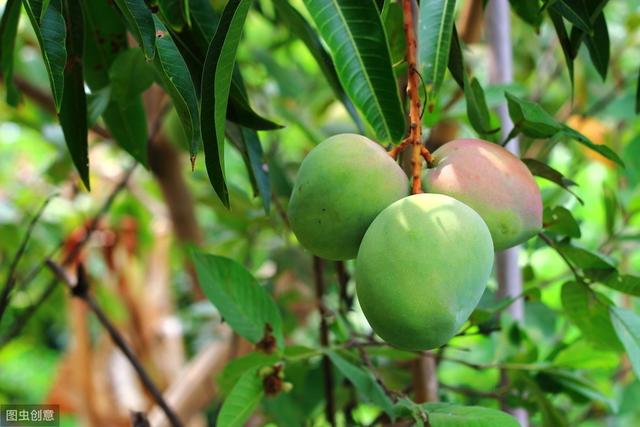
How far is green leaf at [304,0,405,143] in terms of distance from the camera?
0.51 metres

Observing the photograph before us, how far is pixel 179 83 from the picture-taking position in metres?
0.52

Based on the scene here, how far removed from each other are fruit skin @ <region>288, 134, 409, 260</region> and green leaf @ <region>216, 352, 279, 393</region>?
229mm

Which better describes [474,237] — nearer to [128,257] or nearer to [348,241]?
[348,241]

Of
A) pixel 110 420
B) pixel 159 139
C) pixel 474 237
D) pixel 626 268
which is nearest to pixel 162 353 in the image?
pixel 110 420

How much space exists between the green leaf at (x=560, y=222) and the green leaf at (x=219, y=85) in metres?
0.33

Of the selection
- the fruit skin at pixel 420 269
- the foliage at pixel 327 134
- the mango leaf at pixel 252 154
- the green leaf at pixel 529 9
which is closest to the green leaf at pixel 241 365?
the foliage at pixel 327 134

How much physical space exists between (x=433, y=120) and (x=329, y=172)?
12.8 inches

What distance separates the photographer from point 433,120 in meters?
0.85

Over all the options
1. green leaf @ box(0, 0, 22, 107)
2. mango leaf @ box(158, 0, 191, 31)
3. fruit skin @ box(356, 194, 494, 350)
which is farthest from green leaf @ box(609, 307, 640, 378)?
green leaf @ box(0, 0, 22, 107)

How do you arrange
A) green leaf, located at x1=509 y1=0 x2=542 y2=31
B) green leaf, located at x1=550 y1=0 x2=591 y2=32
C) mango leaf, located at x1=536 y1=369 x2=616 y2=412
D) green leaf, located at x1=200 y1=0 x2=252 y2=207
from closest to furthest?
green leaf, located at x1=200 y1=0 x2=252 y2=207
green leaf, located at x1=550 y1=0 x2=591 y2=32
green leaf, located at x1=509 y1=0 x2=542 y2=31
mango leaf, located at x1=536 y1=369 x2=616 y2=412

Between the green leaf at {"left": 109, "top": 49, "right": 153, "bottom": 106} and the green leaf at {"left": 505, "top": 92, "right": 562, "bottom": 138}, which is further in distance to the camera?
the green leaf at {"left": 109, "top": 49, "right": 153, "bottom": 106}

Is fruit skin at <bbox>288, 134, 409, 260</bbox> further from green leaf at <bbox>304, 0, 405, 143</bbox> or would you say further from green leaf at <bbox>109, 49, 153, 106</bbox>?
green leaf at <bbox>109, 49, 153, 106</bbox>

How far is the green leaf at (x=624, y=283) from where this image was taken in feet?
2.28

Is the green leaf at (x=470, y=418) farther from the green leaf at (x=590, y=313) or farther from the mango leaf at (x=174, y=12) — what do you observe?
the mango leaf at (x=174, y=12)
